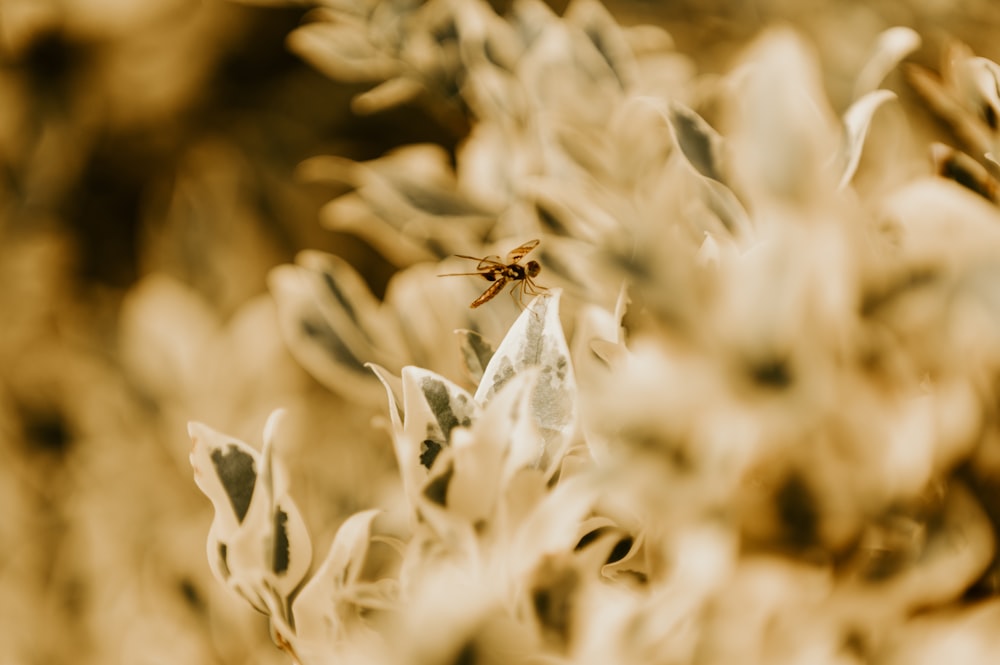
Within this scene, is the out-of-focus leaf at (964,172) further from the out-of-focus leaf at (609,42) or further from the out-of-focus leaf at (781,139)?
the out-of-focus leaf at (609,42)

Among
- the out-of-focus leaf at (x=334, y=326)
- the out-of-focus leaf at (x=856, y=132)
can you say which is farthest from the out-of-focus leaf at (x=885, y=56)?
the out-of-focus leaf at (x=334, y=326)

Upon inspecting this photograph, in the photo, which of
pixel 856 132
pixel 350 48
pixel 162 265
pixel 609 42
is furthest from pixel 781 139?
pixel 162 265

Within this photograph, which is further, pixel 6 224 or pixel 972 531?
pixel 6 224

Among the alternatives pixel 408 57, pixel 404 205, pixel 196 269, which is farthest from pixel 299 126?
pixel 404 205

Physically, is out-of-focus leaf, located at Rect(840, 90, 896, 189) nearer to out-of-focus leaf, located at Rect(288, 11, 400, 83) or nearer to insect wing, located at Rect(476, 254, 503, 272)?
insect wing, located at Rect(476, 254, 503, 272)

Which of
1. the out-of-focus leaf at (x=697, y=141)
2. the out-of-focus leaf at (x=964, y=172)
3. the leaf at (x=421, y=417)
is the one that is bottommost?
the leaf at (x=421, y=417)

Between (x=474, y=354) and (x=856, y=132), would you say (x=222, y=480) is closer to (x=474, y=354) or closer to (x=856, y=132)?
(x=474, y=354)

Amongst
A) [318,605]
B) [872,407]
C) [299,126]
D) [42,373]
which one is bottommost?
[42,373]

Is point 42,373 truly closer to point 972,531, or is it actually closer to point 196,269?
point 196,269
